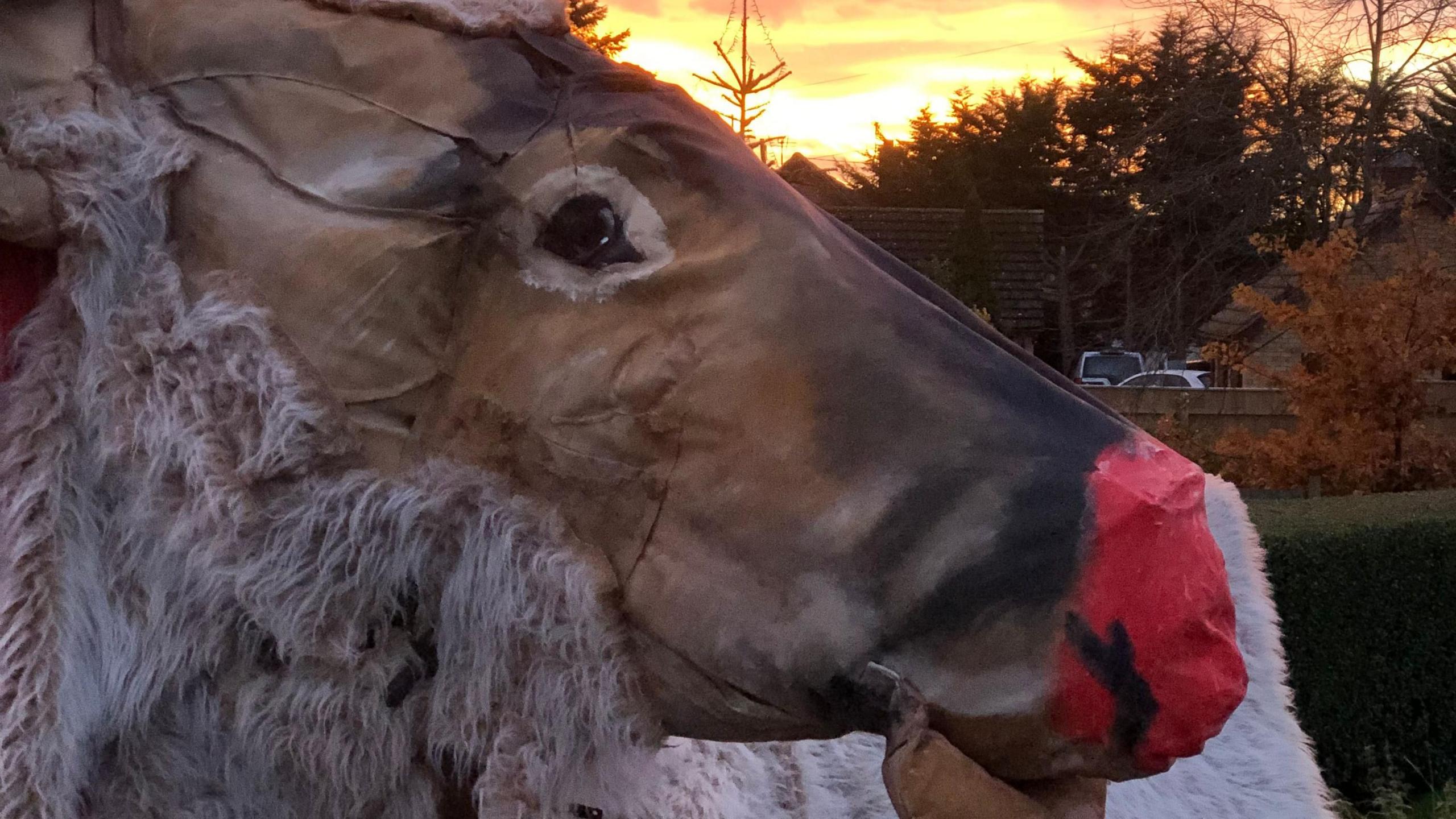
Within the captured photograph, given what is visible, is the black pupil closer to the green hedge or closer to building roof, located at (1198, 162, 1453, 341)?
the green hedge

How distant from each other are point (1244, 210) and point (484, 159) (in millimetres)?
12887

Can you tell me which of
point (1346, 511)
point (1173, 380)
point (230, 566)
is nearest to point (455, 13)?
point (230, 566)

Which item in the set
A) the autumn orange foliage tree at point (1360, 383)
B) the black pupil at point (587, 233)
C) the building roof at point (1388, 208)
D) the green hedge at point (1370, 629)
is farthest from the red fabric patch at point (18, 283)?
the building roof at point (1388, 208)

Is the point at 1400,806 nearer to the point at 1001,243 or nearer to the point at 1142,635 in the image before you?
the point at 1142,635

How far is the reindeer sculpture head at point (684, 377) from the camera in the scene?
0.83 meters

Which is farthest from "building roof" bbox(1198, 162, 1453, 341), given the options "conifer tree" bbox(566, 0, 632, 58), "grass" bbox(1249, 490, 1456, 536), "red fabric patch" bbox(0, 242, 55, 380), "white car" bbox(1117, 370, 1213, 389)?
"red fabric patch" bbox(0, 242, 55, 380)

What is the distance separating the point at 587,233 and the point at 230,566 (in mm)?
373

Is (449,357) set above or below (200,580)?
above

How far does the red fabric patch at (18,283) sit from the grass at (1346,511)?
516 cm

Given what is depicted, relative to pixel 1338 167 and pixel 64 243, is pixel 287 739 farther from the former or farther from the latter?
pixel 1338 167

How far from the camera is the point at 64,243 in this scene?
954 mm

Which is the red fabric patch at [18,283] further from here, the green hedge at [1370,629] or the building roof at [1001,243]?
the building roof at [1001,243]

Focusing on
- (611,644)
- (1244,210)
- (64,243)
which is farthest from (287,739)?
(1244,210)

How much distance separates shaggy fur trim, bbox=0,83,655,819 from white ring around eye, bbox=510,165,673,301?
166 mm
